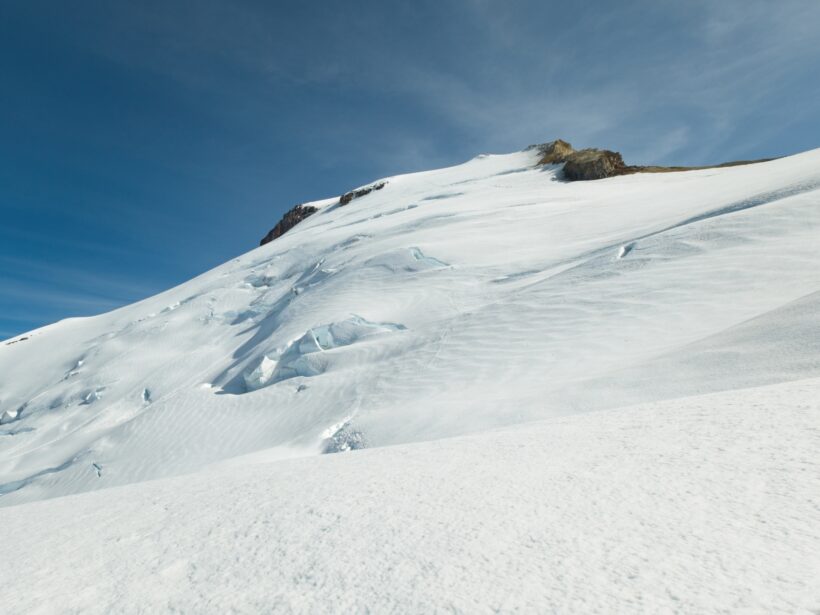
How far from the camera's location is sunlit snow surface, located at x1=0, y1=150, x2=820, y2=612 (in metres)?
2.05

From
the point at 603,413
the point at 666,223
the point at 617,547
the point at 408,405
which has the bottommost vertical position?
the point at 408,405

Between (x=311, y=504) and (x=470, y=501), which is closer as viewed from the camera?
(x=470, y=501)

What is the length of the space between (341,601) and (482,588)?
0.55m

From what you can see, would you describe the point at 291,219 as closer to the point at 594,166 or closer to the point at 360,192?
the point at 360,192

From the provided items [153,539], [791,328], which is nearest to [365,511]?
[153,539]

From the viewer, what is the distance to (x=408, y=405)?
8320 mm

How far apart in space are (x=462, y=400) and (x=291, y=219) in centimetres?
4641

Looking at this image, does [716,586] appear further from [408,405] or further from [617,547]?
[408,405]

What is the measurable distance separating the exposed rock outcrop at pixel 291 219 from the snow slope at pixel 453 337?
28456mm

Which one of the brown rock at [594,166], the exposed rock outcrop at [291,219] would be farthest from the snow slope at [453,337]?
the exposed rock outcrop at [291,219]

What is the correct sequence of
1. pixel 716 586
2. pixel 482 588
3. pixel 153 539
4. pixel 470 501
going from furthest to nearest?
1. pixel 153 539
2. pixel 470 501
3. pixel 482 588
4. pixel 716 586

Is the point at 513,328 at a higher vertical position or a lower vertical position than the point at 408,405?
higher

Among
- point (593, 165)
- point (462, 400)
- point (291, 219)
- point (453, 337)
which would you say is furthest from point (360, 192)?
point (462, 400)

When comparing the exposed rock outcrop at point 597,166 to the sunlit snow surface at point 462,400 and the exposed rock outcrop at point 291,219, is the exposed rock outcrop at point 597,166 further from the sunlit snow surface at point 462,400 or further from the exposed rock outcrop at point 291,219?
the exposed rock outcrop at point 291,219
